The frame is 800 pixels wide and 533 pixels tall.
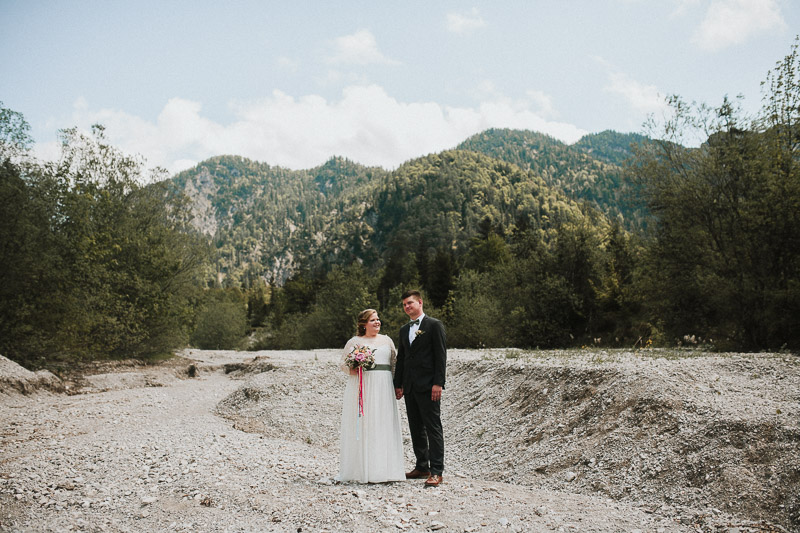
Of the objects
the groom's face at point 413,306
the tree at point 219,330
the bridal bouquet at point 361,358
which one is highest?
the groom's face at point 413,306

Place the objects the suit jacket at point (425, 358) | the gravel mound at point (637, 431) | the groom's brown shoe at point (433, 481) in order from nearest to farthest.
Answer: the gravel mound at point (637, 431), the groom's brown shoe at point (433, 481), the suit jacket at point (425, 358)

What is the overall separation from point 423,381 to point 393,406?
Result: 62 cm

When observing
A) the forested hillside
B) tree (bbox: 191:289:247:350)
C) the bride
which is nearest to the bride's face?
the bride

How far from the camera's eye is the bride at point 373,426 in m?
7.16

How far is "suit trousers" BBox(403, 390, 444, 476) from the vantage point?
723 cm

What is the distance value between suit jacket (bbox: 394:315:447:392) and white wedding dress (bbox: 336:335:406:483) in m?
0.29

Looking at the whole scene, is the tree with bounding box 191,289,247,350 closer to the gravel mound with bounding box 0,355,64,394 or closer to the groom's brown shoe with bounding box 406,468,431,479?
the gravel mound with bounding box 0,355,64,394

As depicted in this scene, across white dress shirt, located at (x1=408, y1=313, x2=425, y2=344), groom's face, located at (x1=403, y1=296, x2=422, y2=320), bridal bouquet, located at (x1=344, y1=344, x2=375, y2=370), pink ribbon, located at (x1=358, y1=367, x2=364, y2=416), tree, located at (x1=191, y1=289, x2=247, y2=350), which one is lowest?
tree, located at (x1=191, y1=289, x2=247, y2=350)

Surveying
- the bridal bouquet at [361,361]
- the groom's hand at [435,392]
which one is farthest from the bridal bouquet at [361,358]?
the groom's hand at [435,392]

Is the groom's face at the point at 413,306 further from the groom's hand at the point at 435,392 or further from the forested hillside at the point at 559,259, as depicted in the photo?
the forested hillside at the point at 559,259

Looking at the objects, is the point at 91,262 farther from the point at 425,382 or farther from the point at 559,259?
the point at 559,259

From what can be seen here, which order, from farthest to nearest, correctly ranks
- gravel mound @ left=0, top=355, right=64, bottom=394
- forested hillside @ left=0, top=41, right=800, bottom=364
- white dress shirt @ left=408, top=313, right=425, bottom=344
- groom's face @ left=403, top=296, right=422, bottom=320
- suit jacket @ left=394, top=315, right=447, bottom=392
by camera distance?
1. forested hillside @ left=0, top=41, right=800, bottom=364
2. gravel mound @ left=0, top=355, right=64, bottom=394
3. white dress shirt @ left=408, top=313, right=425, bottom=344
4. groom's face @ left=403, top=296, right=422, bottom=320
5. suit jacket @ left=394, top=315, right=447, bottom=392

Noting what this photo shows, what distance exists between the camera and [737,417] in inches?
303

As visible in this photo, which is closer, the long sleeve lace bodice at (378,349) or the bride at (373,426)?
the bride at (373,426)
